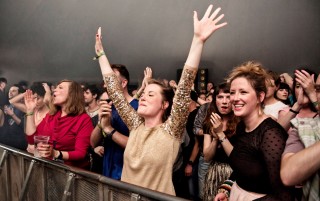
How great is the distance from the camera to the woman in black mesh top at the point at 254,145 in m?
1.57

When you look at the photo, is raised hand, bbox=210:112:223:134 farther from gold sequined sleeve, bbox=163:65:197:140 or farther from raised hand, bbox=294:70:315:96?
raised hand, bbox=294:70:315:96

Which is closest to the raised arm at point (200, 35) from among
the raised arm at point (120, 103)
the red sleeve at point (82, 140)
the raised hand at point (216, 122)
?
the raised hand at point (216, 122)

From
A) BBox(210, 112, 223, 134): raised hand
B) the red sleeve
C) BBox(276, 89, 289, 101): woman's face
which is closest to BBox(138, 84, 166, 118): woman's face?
BBox(210, 112, 223, 134): raised hand

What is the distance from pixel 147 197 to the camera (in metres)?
1.53

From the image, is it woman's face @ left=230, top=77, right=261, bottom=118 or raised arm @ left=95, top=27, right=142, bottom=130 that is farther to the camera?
raised arm @ left=95, top=27, right=142, bottom=130

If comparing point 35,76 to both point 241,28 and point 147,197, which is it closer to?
point 241,28

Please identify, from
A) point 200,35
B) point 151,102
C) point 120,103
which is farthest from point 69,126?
point 200,35

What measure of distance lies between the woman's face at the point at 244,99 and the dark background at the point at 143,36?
5254mm

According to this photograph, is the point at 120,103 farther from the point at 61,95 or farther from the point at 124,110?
the point at 61,95

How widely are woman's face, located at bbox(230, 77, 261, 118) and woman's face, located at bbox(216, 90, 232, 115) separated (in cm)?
91

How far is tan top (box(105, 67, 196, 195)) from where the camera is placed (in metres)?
1.98

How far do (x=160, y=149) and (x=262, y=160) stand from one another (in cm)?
57

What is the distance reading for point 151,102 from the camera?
2158mm

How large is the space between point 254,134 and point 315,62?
18.3ft
